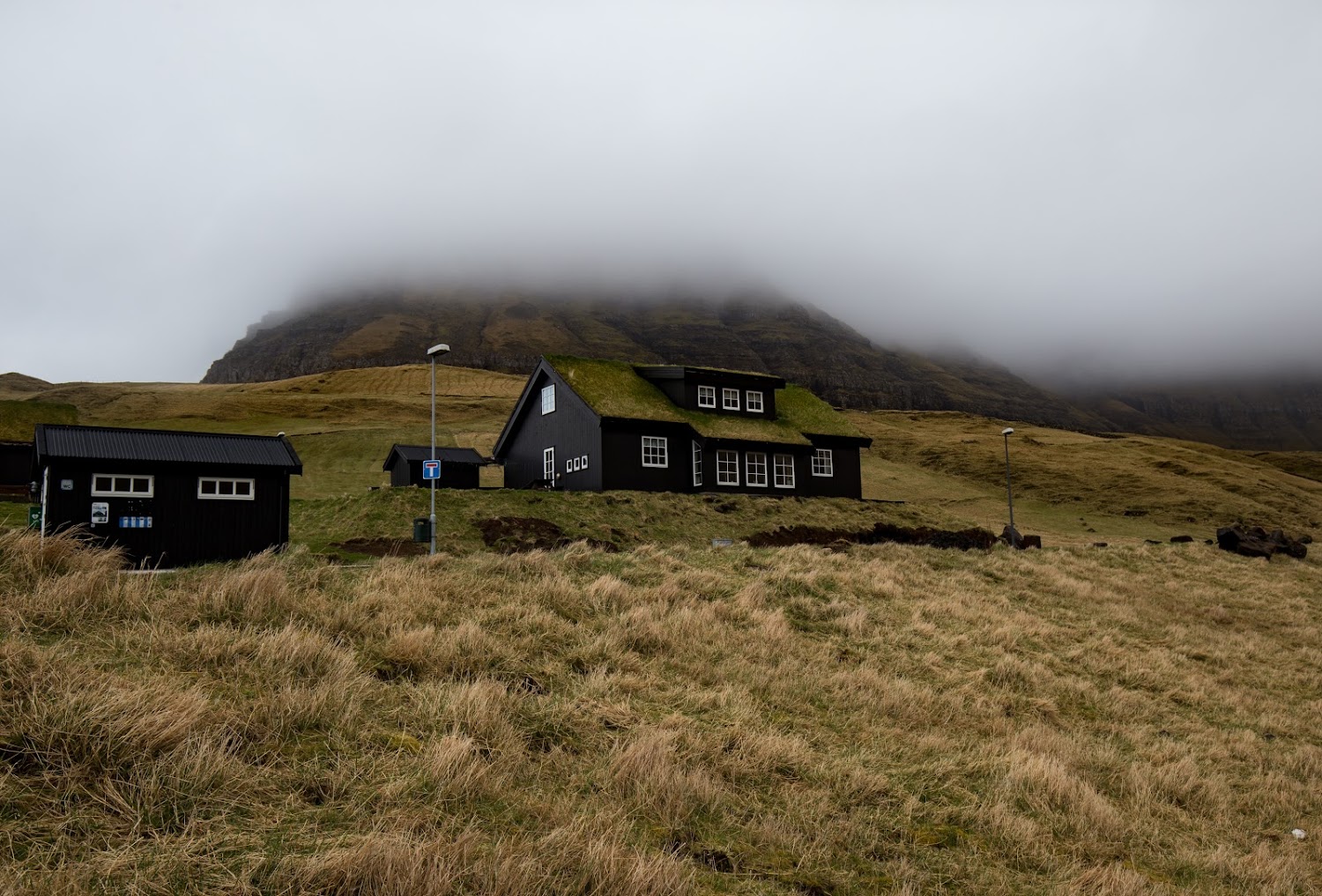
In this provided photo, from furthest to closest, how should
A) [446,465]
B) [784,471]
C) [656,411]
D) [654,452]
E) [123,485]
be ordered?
[784,471], [446,465], [656,411], [654,452], [123,485]

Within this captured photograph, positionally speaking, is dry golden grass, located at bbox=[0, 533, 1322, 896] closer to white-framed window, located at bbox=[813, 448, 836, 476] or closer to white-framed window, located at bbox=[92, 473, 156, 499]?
white-framed window, located at bbox=[92, 473, 156, 499]

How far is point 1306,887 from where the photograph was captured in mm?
8164

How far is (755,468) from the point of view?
44.6 metres

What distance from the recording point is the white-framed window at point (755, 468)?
44.2 m

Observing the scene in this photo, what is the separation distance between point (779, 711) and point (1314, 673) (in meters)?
14.8

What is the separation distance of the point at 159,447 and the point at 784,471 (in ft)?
97.4

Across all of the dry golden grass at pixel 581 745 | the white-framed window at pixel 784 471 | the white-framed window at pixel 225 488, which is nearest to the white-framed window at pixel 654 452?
the white-framed window at pixel 784 471

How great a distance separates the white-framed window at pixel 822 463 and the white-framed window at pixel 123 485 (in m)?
32.1

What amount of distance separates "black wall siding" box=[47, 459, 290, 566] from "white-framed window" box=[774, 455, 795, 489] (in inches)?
1003

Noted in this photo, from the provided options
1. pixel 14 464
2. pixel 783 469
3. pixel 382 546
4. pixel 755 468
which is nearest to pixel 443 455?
pixel 755 468

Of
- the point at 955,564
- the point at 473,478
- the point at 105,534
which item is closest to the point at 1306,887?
the point at 955,564

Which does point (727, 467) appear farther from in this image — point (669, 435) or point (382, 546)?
point (382, 546)

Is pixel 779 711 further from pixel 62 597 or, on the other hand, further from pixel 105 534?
pixel 105 534

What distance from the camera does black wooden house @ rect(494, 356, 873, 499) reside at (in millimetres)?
41469
